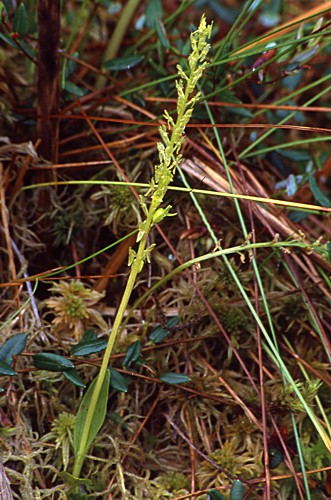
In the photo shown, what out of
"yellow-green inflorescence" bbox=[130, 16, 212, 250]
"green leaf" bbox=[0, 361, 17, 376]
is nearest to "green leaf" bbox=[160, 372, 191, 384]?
"green leaf" bbox=[0, 361, 17, 376]

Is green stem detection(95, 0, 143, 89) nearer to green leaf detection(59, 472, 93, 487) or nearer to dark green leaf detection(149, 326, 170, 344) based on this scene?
dark green leaf detection(149, 326, 170, 344)

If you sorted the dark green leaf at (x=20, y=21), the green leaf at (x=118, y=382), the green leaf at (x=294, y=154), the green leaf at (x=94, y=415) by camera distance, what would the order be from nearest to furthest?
the green leaf at (x=94, y=415), the green leaf at (x=118, y=382), the dark green leaf at (x=20, y=21), the green leaf at (x=294, y=154)

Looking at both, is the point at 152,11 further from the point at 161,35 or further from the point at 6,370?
the point at 6,370

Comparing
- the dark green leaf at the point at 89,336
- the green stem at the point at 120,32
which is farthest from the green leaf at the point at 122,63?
the dark green leaf at the point at 89,336

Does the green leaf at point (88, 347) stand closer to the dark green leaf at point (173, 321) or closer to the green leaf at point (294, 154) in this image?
the dark green leaf at point (173, 321)

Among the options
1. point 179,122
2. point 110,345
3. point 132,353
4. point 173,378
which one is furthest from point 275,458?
point 179,122
